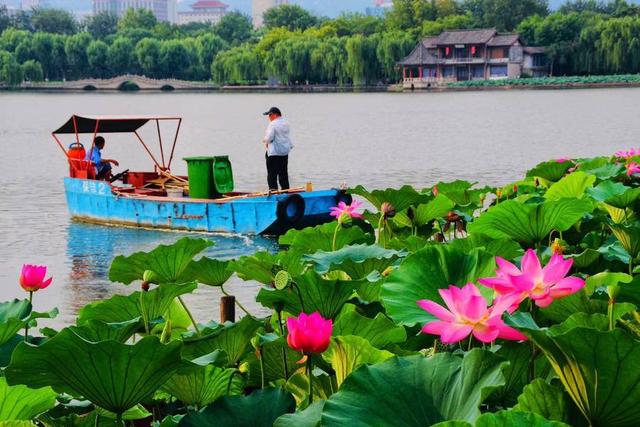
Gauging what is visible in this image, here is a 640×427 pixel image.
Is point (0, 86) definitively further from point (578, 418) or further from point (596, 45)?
point (578, 418)

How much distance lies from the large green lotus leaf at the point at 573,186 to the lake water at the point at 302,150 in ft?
13.4

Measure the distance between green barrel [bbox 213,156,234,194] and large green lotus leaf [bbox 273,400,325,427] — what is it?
34.4 ft

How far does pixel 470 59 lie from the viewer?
7612cm

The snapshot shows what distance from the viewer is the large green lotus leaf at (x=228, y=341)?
216 centimetres

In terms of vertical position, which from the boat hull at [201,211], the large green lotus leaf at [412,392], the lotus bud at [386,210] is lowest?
the boat hull at [201,211]

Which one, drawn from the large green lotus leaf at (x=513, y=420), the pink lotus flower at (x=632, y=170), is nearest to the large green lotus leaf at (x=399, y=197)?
the pink lotus flower at (x=632, y=170)

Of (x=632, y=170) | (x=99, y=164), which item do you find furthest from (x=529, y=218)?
(x=99, y=164)

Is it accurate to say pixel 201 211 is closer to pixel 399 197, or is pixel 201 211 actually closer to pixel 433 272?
pixel 399 197

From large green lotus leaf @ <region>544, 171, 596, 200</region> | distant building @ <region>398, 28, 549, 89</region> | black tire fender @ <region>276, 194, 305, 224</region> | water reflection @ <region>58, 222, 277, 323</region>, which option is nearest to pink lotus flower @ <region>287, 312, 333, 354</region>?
large green lotus leaf @ <region>544, 171, 596, 200</region>

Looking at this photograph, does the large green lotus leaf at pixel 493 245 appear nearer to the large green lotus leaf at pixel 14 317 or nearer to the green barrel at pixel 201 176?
the large green lotus leaf at pixel 14 317

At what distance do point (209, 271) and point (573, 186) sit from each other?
2.07 m

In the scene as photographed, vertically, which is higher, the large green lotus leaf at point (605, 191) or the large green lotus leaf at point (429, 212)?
the large green lotus leaf at point (605, 191)

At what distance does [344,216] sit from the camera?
3547 mm

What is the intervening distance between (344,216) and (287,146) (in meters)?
8.76
